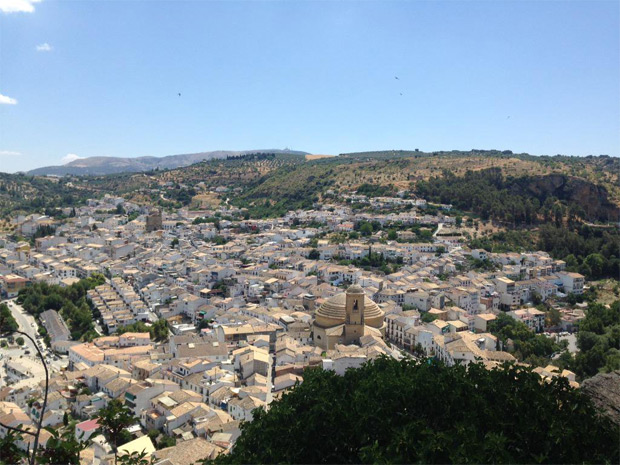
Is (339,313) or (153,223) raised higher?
(153,223)

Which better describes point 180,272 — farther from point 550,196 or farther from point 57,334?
point 550,196

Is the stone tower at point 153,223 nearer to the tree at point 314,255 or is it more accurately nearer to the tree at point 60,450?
the tree at point 314,255

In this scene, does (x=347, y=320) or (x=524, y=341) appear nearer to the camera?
(x=347, y=320)

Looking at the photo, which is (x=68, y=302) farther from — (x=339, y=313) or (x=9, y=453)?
(x=9, y=453)

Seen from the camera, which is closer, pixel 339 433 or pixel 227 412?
pixel 339 433

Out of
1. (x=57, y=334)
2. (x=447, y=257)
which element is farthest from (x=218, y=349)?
(x=447, y=257)

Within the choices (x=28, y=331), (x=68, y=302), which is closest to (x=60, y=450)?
(x=28, y=331)

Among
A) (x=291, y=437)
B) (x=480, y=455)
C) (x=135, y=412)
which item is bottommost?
(x=135, y=412)
